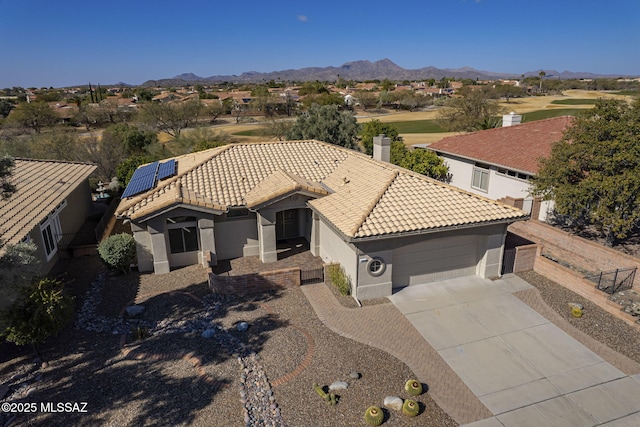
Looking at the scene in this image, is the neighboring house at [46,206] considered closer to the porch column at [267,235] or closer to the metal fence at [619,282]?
the porch column at [267,235]

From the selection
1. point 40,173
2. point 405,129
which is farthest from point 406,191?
point 405,129

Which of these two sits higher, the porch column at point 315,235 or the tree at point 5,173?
the tree at point 5,173

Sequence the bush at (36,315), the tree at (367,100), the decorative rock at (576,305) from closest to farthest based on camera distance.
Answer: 1. the bush at (36,315)
2. the decorative rock at (576,305)
3. the tree at (367,100)

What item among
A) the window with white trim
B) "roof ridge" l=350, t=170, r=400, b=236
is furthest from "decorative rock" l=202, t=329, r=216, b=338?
the window with white trim

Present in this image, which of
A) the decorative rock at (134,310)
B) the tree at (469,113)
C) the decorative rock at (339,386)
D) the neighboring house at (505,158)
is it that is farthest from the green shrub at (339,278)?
the tree at (469,113)

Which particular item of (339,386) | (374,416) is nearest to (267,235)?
(339,386)

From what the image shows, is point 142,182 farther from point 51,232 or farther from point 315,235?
point 315,235

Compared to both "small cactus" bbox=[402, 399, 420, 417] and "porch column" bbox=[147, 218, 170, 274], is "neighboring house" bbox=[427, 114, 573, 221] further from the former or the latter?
"porch column" bbox=[147, 218, 170, 274]
